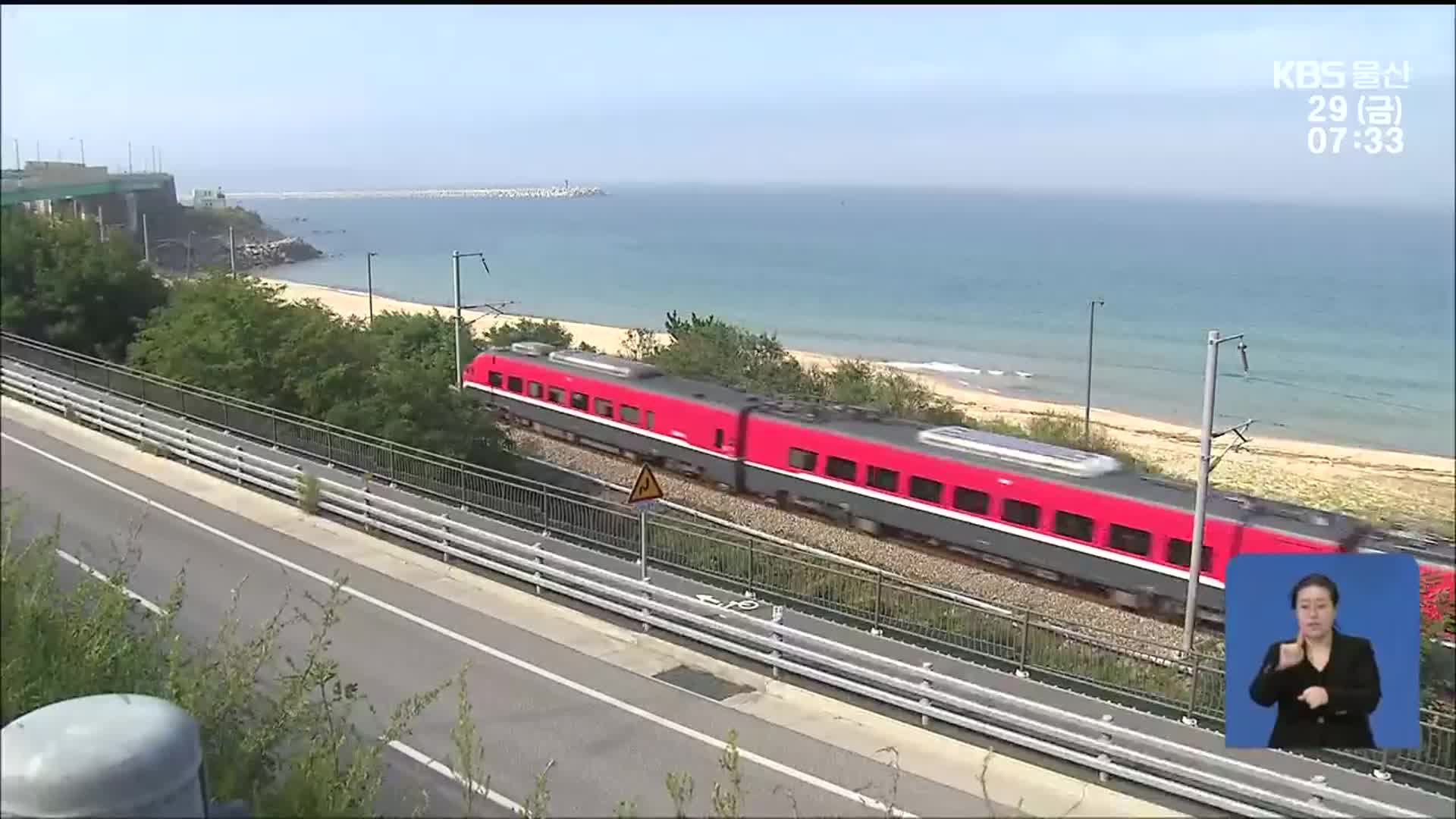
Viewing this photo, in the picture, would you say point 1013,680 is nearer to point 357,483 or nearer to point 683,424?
point 357,483

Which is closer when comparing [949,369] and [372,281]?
[372,281]

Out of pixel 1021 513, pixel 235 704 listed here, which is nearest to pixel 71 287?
pixel 1021 513

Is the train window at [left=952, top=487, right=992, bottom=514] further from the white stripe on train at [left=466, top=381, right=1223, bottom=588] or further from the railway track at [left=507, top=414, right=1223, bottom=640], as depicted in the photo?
the railway track at [left=507, top=414, right=1223, bottom=640]

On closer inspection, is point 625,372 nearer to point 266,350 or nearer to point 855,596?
point 266,350

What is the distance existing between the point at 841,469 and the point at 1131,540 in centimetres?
506

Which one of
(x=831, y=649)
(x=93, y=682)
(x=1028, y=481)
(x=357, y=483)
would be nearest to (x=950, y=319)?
(x=1028, y=481)

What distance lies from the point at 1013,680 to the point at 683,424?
14.0 metres

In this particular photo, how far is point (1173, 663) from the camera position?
8.93 m

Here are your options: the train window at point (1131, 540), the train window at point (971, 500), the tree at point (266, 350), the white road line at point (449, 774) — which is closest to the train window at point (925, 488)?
the train window at point (971, 500)

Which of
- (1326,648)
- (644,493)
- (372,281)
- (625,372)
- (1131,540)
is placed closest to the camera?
(1326,648)

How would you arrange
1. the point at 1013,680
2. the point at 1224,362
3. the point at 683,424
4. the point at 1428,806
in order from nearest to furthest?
the point at 1428,806, the point at 1013,680, the point at 683,424, the point at 1224,362

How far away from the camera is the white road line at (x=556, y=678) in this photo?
759cm

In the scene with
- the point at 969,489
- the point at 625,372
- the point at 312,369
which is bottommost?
the point at 969,489

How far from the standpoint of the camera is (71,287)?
2548 cm
